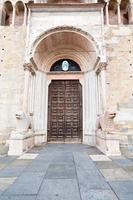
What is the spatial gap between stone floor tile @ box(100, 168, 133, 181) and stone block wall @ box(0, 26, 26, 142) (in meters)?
5.66

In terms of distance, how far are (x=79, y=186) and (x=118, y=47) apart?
25.5 feet

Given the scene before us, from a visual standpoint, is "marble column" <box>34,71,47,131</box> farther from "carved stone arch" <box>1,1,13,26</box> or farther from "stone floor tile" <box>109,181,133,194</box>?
"stone floor tile" <box>109,181,133,194</box>

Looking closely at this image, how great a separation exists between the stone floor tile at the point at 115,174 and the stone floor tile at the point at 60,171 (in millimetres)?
651

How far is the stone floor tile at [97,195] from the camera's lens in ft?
7.88

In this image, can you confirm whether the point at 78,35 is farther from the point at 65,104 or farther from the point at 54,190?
the point at 54,190

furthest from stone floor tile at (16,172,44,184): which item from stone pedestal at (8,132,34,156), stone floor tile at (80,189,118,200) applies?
stone pedestal at (8,132,34,156)

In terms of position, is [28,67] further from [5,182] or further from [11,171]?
[5,182]

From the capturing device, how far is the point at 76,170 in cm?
385

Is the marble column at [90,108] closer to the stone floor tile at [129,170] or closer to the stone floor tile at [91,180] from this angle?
the stone floor tile at [129,170]

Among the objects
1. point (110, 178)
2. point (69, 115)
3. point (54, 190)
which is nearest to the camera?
point (54, 190)

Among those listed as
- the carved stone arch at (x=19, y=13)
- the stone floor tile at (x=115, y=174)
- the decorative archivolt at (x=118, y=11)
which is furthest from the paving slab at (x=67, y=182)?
the carved stone arch at (x=19, y=13)

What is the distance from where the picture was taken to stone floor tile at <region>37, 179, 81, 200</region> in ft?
8.04

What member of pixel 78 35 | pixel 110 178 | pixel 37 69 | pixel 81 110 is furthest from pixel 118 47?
pixel 110 178

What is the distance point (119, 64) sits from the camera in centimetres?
873
